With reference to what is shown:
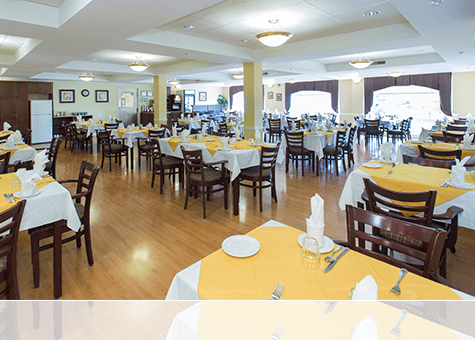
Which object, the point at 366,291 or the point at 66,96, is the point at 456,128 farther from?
the point at 66,96

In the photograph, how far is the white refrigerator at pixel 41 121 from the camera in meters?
11.5

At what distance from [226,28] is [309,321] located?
564 cm

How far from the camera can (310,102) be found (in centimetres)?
1622

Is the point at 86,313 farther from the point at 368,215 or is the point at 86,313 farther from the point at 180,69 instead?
the point at 180,69

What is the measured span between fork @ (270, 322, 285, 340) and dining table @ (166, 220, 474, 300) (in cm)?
32

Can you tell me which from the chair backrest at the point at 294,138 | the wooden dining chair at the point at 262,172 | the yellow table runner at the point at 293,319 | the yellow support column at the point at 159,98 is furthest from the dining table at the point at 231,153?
the yellow support column at the point at 159,98

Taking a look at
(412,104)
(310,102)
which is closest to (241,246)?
(412,104)

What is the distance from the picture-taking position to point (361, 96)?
14.1 m

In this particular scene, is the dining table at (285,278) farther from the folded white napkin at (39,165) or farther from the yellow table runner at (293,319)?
the folded white napkin at (39,165)

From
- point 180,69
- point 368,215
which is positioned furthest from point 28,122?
point 368,215

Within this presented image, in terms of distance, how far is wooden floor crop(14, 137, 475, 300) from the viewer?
2514 mm

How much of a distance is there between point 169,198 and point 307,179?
2759 millimetres

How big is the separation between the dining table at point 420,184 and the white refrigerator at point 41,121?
12.5 metres

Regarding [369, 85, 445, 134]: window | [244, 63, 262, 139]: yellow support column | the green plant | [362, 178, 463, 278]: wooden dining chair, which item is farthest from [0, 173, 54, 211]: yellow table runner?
the green plant
